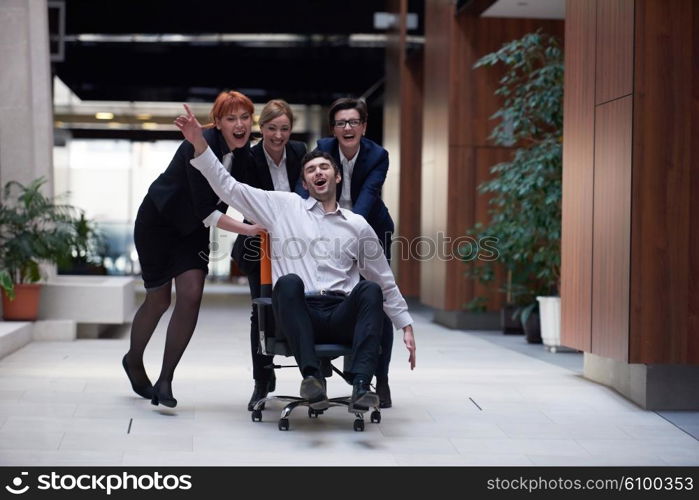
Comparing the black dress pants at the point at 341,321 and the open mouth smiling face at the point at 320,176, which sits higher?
the open mouth smiling face at the point at 320,176

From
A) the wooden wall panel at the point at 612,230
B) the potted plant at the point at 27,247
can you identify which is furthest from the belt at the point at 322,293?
the potted plant at the point at 27,247

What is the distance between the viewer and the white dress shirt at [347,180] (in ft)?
15.4

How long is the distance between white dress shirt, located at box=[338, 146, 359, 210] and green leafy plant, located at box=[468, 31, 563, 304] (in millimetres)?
3320

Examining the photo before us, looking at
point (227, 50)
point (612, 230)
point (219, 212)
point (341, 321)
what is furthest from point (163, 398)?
point (227, 50)

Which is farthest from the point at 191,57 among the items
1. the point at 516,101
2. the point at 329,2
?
the point at 516,101

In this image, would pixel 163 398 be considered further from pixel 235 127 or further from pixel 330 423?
pixel 235 127

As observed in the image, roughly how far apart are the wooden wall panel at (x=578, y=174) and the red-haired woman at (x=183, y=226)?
1998 millimetres

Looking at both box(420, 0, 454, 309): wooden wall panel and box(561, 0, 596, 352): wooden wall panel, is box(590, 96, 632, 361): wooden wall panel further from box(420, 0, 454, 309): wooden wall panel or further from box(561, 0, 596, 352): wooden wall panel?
box(420, 0, 454, 309): wooden wall panel

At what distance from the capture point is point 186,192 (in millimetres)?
4559

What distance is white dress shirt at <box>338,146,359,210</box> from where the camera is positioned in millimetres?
4707

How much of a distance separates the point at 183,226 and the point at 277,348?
29.0 inches

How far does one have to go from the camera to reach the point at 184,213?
15.0 feet

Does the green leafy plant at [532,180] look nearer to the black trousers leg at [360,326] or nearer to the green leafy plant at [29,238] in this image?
the green leafy plant at [29,238]

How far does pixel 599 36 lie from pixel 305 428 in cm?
257
